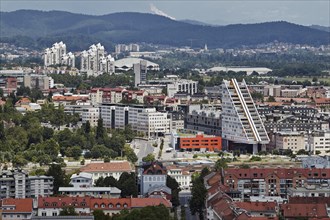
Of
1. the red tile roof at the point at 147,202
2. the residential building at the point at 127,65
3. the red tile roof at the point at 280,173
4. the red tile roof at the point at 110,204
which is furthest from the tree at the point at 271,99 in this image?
the red tile roof at the point at 110,204

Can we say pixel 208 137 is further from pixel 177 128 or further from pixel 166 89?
pixel 166 89

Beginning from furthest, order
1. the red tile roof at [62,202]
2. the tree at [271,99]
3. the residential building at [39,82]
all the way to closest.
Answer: the residential building at [39,82], the tree at [271,99], the red tile roof at [62,202]

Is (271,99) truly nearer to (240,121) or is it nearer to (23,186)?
(240,121)

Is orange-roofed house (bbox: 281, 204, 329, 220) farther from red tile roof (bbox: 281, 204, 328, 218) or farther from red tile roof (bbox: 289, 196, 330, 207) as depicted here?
red tile roof (bbox: 289, 196, 330, 207)

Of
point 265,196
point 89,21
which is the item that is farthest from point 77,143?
point 89,21

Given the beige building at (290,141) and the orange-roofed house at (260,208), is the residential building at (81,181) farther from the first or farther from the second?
the beige building at (290,141)
